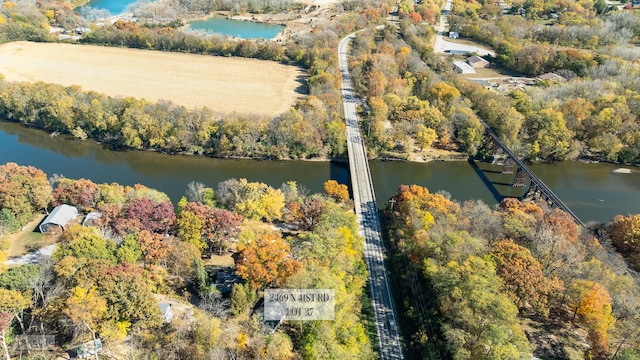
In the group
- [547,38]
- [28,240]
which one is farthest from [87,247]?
[547,38]

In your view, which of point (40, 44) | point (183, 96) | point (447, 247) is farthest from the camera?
point (40, 44)

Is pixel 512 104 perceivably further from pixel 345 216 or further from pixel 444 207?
pixel 345 216

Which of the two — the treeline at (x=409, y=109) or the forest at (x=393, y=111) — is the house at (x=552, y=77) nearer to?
the forest at (x=393, y=111)

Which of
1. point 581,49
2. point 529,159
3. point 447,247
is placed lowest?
point 529,159

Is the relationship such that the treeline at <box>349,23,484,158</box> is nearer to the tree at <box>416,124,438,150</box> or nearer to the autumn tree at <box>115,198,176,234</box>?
the tree at <box>416,124,438,150</box>

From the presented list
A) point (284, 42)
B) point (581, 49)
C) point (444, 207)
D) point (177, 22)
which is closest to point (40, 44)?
point (177, 22)

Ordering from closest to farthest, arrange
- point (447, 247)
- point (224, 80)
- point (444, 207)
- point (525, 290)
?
1. point (525, 290)
2. point (447, 247)
3. point (444, 207)
4. point (224, 80)
